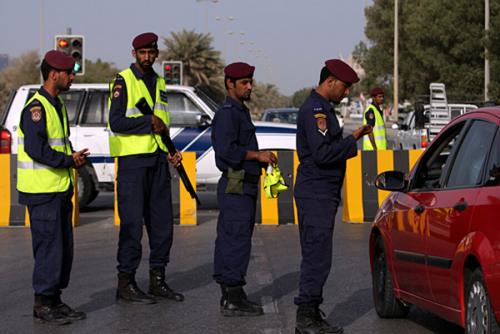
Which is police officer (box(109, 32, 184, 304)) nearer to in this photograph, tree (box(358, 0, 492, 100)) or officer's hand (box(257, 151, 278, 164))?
officer's hand (box(257, 151, 278, 164))

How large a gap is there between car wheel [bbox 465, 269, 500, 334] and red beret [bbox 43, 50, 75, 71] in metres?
3.55

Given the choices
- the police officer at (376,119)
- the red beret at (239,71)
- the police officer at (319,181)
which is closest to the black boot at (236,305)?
the police officer at (319,181)

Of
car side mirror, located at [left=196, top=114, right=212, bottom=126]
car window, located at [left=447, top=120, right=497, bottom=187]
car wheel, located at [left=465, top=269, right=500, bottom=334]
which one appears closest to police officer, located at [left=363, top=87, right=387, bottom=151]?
car side mirror, located at [left=196, top=114, right=212, bottom=126]

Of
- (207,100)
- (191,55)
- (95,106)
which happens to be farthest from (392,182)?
(191,55)

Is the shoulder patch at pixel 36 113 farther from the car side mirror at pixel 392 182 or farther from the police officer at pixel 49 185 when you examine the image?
the car side mirror at pixel 392 182

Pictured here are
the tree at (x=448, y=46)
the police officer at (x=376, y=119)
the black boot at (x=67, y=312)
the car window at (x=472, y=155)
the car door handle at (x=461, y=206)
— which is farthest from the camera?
the tree at (x=448, y=46)

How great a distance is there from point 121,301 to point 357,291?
1.97 meters

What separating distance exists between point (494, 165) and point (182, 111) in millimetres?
11979

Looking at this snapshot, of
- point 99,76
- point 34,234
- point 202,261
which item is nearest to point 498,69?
point 202,261

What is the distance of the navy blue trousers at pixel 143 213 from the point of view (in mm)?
9508

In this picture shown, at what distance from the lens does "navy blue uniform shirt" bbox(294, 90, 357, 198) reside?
7852 millimetres

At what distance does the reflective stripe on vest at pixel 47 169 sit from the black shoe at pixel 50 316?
32.8 inches

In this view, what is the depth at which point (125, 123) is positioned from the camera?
9.46m

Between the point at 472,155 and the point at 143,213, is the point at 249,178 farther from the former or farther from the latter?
A: the point at 472,155
